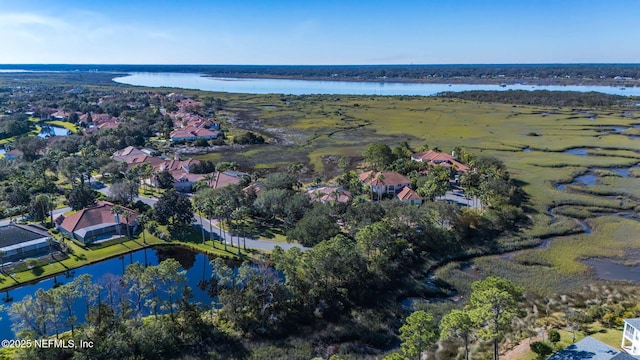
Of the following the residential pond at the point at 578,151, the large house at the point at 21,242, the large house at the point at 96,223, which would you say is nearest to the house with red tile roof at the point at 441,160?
the residential pond at the point at 578,151

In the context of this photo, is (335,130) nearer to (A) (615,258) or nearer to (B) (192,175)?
(B) (192,175)

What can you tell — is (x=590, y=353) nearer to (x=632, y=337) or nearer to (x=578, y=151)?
(x=632, y=337)

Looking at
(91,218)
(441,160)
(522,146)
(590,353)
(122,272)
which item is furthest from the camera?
(522,146)

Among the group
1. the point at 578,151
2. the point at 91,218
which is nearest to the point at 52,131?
the point at 91,218

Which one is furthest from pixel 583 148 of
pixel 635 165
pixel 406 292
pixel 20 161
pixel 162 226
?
pixel 20 161

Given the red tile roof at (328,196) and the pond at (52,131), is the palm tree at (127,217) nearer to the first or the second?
the red tile roof at (328,196)

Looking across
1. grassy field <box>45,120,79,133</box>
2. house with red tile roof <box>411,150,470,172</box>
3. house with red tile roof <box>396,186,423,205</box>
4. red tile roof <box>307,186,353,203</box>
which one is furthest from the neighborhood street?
grassy field <box>45,120,79,133</box>
